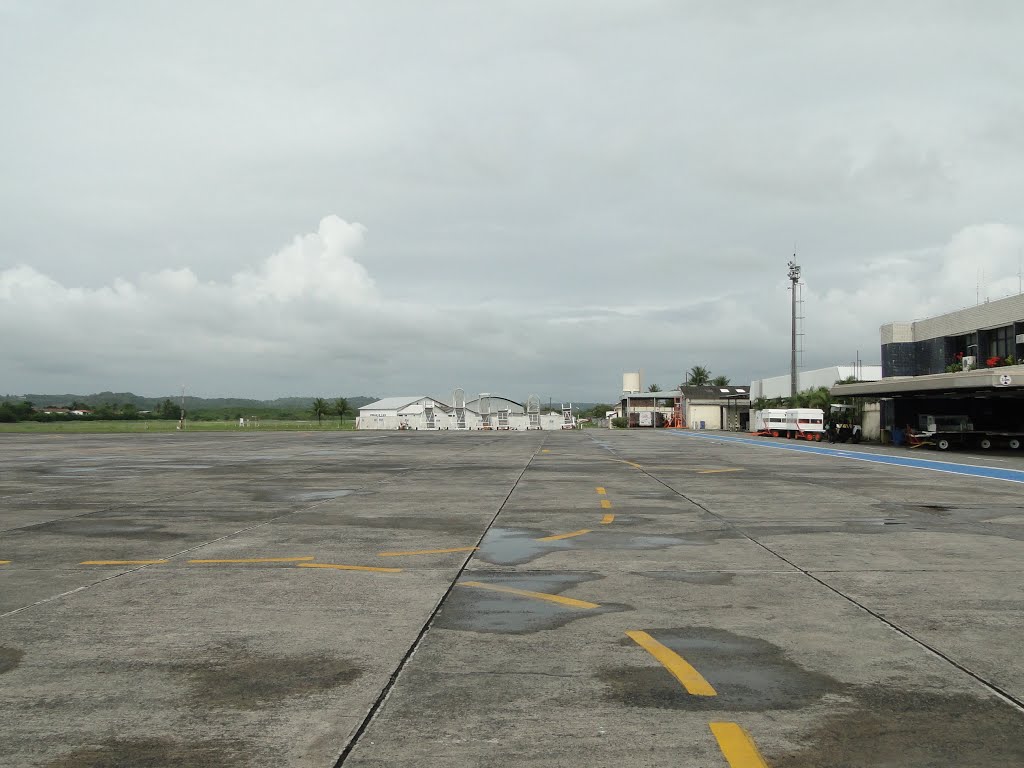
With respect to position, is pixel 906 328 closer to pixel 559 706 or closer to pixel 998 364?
pixel 998 364

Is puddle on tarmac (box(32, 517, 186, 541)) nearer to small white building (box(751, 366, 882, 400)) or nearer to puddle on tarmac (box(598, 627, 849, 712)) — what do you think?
puddle on tarmac (box(598, 627, 849, 712))

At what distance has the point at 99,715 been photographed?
4.83 meters

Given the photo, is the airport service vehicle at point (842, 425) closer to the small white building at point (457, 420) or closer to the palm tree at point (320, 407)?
the small white building at point (457, 420)

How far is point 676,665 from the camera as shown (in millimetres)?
5746

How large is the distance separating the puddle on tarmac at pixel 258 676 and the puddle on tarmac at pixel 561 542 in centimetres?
431

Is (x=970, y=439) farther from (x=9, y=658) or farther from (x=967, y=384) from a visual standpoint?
(x=9, y=658)

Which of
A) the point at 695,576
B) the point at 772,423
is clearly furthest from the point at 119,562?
the point at 772,423

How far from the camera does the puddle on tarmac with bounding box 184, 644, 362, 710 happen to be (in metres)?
5.11

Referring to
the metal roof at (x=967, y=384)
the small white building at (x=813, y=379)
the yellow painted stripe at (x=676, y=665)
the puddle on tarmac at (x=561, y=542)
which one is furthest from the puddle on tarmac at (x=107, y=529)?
the small white building at (x=813, y=379)

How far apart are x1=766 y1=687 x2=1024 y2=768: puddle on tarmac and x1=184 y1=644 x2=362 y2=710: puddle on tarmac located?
3.01m

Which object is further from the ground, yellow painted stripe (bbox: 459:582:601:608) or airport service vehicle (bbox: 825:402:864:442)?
airport service vehicle (bbox: 825:402:864:442)

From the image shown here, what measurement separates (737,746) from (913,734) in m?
1.10

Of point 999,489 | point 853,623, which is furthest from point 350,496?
point 999,489

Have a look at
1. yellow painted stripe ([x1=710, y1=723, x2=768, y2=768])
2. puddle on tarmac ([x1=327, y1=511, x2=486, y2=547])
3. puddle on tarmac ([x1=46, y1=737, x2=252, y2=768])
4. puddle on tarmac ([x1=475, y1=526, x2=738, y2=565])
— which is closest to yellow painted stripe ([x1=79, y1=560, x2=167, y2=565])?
puddle on tarmac ([x1=327, y1=511, x2=486, y2=547])
